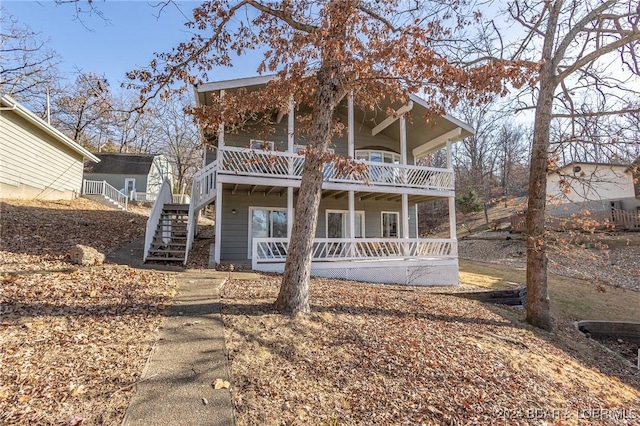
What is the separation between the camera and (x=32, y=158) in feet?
44.5

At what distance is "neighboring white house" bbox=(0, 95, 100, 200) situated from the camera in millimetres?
12039

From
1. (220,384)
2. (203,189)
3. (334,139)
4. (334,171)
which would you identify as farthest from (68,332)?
(334,139)

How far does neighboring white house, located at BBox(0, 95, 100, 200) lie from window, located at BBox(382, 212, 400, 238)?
1522 cm

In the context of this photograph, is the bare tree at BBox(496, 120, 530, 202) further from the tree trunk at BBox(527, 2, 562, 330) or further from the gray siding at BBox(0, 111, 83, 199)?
the gray siding at BBox(0, 111, 83, 199)

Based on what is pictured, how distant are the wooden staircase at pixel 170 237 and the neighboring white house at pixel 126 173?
18886 millimetres

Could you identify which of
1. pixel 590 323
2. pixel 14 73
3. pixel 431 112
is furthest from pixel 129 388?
pixel 14 73

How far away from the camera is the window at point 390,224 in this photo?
1492 cm

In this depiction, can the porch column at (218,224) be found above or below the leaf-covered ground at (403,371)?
above

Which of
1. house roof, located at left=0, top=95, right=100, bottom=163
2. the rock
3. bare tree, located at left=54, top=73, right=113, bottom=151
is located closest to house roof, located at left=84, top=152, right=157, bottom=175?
bare tree, located at left=54, top=73, right=113, bottom=151

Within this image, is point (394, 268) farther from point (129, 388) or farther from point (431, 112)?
point (129, 388)

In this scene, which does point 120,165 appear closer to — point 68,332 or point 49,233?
point 49,233

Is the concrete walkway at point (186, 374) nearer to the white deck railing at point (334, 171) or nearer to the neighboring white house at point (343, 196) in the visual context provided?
the neighboring white house at point (343, 196)

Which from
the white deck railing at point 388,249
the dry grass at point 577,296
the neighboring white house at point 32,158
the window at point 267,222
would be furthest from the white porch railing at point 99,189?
the dry grass at point 577,296

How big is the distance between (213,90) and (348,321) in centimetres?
881
